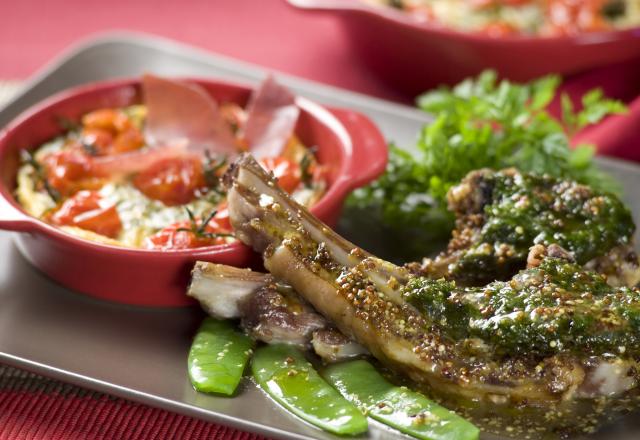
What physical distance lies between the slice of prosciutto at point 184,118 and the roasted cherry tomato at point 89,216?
556 mm

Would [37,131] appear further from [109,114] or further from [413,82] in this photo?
[413,82]

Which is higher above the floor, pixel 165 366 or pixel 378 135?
pixel 378 135

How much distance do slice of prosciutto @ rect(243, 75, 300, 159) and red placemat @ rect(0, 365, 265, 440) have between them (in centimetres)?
134

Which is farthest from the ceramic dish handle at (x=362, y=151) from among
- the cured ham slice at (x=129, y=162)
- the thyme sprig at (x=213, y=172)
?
the cured ham slice at (x=129, y=162)

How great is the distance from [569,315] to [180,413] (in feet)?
4.36

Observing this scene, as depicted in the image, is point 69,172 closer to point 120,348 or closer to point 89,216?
point 89,216

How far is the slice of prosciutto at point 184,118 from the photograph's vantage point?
433 centimetres

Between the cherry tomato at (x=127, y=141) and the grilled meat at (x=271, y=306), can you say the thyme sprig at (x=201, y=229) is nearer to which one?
the grilled meat at (x=271, y=306)

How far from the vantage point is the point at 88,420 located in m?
3.46

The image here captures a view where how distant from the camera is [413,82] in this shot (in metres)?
5.82

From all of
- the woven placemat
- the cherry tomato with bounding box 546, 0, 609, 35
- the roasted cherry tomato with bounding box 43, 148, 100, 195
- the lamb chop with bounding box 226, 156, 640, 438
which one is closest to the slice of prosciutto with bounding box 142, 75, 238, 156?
the roasted cherry tomato with bounding box 43, 148, 100, 195

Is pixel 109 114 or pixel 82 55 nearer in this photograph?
pixel 109 114

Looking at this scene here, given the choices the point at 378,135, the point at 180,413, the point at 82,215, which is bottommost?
the point at 180,413

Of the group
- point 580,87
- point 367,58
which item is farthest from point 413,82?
point 580,87
